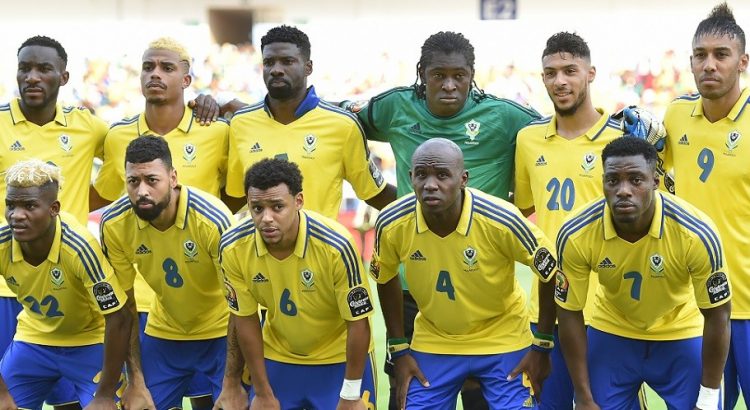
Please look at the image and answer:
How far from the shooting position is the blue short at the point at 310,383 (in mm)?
6113

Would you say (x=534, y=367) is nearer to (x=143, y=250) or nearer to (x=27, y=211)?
(x=143, y=250)

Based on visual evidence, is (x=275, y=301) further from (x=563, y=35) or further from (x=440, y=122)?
(x=563, y=35)

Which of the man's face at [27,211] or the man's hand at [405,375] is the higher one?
the man's face at [27,211]

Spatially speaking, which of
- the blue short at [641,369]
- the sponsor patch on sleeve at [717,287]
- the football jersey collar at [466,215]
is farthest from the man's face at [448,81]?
the sponsor patch on sleeve at [717,287]

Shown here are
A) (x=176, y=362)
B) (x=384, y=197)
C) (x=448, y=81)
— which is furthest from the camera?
(x=384, y=197)

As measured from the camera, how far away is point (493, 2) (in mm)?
21969

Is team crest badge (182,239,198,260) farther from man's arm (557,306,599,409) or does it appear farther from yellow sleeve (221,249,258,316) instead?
man's arm (557,306,599,409)

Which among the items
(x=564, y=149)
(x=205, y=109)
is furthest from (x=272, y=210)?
(x=564, y=149)

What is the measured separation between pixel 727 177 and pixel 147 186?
3217 millimetres

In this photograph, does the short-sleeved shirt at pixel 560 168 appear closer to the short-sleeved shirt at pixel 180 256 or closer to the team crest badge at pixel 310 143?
the team crest badge at pixel 310 143

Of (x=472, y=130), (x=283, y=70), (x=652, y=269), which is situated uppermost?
(x=283, y=70)

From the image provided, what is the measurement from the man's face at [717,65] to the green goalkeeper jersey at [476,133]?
3.54ft

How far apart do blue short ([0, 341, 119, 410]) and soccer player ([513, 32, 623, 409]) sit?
8.73 ft

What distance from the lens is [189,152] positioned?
6.79 metres
